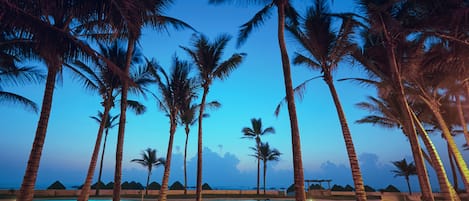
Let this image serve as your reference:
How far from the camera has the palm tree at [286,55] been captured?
21.2 feet

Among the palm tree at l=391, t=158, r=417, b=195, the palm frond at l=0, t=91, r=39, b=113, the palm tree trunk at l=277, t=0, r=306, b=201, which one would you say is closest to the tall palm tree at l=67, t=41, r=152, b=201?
the palm frond at l=0, t=91, r=39, b=113

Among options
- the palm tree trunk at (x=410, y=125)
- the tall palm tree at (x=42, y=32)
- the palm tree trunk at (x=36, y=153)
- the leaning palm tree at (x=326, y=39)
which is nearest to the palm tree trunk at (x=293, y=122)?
the leaning palm tree at (x=326, y=39)

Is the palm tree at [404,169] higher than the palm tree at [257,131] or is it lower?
lower

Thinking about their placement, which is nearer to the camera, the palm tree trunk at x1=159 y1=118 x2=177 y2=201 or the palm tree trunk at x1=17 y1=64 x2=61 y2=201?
the palm tree trunk at x1=17 y1=64 x2=61 y2=201

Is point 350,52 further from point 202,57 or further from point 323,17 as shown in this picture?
point 202,57

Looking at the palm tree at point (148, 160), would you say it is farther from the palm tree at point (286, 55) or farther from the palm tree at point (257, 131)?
the palm tree at point (286, 55)

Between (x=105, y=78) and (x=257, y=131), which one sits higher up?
(x=257, y=131)

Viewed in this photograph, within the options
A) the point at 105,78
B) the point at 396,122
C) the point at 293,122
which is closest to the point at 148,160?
the point at 105,78

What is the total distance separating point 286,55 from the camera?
Answer: 7.82 metres

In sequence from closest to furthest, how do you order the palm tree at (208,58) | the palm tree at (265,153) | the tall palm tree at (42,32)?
the tall palm tree at (42,32) → the palm tree at (208,58) → the palm tree at (265,153)

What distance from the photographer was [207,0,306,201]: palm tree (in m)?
6.47

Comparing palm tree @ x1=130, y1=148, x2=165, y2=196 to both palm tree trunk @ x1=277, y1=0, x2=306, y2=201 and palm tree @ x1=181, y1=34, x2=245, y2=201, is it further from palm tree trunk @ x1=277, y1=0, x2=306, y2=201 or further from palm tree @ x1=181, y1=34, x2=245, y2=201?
palm tree trunk @ x1=277, y1=0, x2=306, y2=201

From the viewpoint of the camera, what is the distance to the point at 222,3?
353 inches

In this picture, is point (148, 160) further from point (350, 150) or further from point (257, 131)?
point (350, 150)
